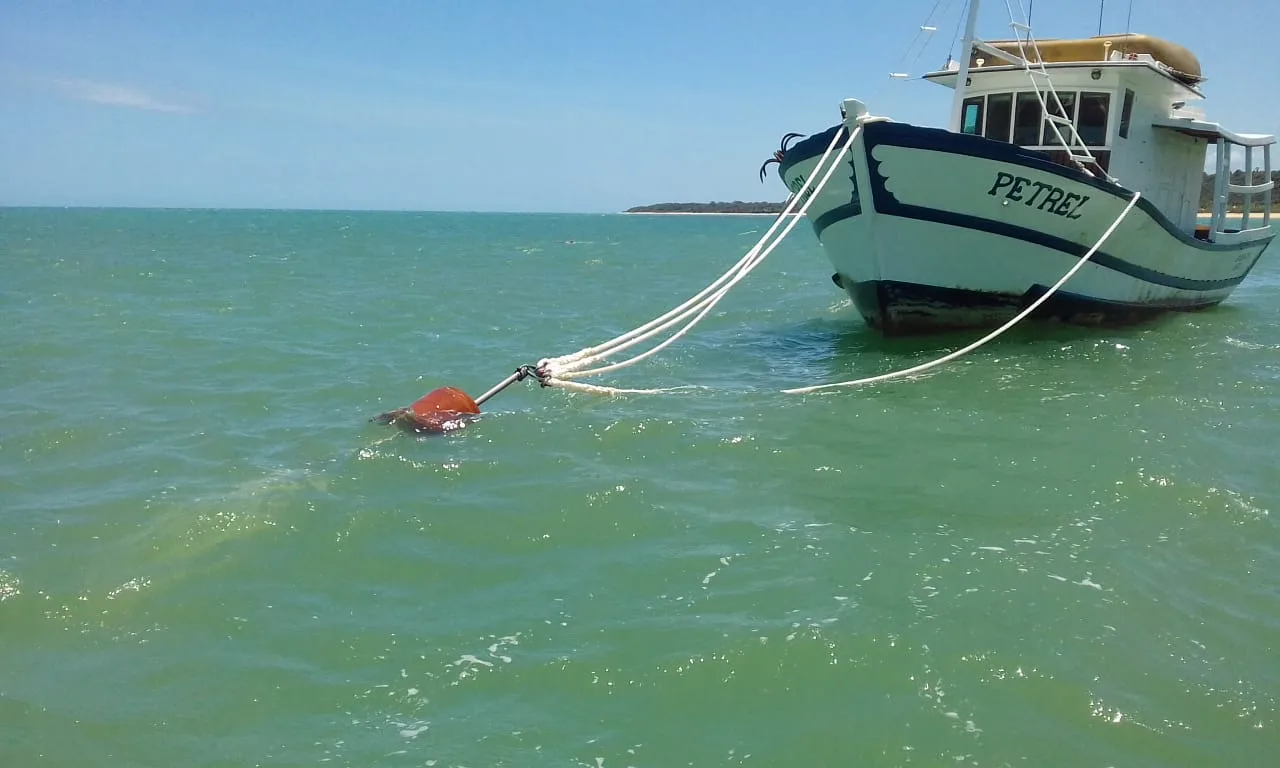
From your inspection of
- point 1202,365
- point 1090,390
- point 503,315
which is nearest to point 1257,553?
point 1090,390

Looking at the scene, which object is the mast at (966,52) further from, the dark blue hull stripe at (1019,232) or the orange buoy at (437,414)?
the orange buoy at (437,414)

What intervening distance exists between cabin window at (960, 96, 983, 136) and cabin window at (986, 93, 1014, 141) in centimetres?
13

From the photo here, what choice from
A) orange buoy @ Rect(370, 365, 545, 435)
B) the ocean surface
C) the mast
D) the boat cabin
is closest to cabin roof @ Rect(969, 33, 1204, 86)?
the boat cabin

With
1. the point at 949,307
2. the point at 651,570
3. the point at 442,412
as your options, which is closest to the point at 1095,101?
the point at 949,307

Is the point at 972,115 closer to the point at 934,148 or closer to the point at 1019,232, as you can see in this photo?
the point at 1019,232

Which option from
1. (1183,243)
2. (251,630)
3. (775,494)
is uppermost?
(1183,243)

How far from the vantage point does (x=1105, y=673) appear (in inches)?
157

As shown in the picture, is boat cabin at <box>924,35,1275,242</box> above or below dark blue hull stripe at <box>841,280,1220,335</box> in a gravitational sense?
above

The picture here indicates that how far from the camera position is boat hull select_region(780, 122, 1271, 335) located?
10570 millimetres

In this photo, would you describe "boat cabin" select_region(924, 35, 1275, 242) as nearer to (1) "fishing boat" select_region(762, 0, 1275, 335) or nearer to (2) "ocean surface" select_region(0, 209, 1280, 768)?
(1) "fishing boat" select_region(762, 0, 1275, 335)

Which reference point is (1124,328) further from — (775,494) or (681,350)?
(775,494)

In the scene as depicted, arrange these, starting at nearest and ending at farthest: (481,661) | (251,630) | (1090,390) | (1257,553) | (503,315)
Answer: (481,661) < (251,630) < (1257,553) < (1090,390) < (503,315)

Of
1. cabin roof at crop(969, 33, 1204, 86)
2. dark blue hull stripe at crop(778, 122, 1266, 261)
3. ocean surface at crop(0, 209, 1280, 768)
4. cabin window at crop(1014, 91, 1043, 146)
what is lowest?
ocean surface at crop(0, 209, 1280, 768)

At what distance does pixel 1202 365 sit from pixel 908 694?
28.8 ft
